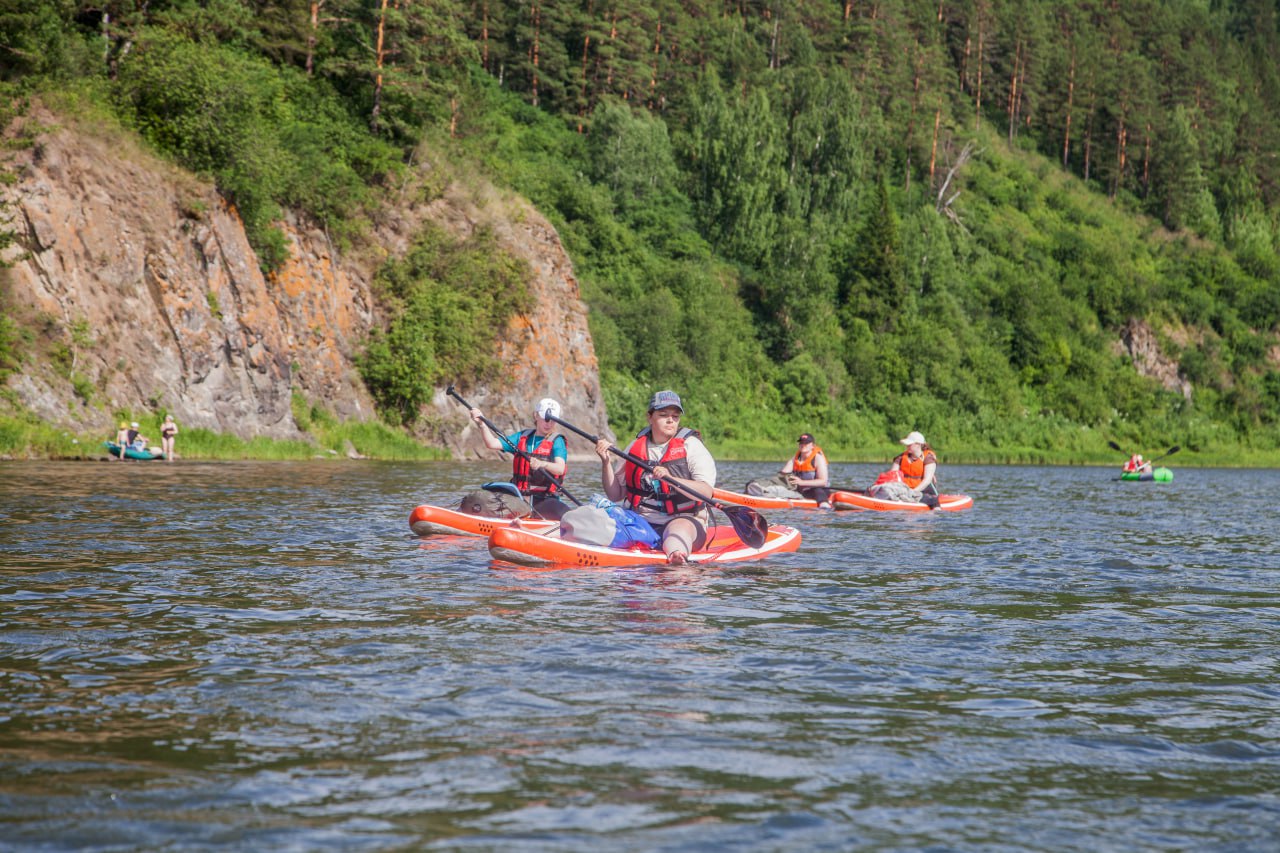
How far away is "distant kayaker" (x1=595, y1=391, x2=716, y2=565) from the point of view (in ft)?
36.9

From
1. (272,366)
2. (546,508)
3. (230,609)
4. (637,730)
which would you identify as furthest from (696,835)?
(272,366)

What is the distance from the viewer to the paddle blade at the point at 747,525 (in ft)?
39.8

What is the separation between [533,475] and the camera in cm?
1391

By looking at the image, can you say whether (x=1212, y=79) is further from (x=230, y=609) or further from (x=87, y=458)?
(x=230, y=609)

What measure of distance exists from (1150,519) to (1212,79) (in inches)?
3399

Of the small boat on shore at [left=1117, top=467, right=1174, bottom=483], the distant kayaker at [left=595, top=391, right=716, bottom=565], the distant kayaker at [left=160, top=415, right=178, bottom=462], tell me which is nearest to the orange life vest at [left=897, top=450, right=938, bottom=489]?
the distant kayaker at [left=595, top=391, right=716, bottom=565]

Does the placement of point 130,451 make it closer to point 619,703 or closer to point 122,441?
point 122,441

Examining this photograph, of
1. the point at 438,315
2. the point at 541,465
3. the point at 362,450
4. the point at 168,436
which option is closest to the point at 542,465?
the point at 541,465

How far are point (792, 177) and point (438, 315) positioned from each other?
3216 centimetres

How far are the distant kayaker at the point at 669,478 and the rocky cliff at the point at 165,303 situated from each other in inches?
738

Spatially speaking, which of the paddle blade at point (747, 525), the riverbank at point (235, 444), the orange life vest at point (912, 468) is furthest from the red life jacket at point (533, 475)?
the riverbank at point (235, 444)

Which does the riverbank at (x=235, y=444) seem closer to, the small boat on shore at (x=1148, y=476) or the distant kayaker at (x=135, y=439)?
the distant kayaker at (x=135, y=439)

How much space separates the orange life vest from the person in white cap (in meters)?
9.19

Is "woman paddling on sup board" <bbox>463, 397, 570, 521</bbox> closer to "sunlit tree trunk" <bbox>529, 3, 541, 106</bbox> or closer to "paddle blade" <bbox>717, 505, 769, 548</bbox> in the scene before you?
"paddle blade" <bbox>717, 505, 769, 548</bbox>
